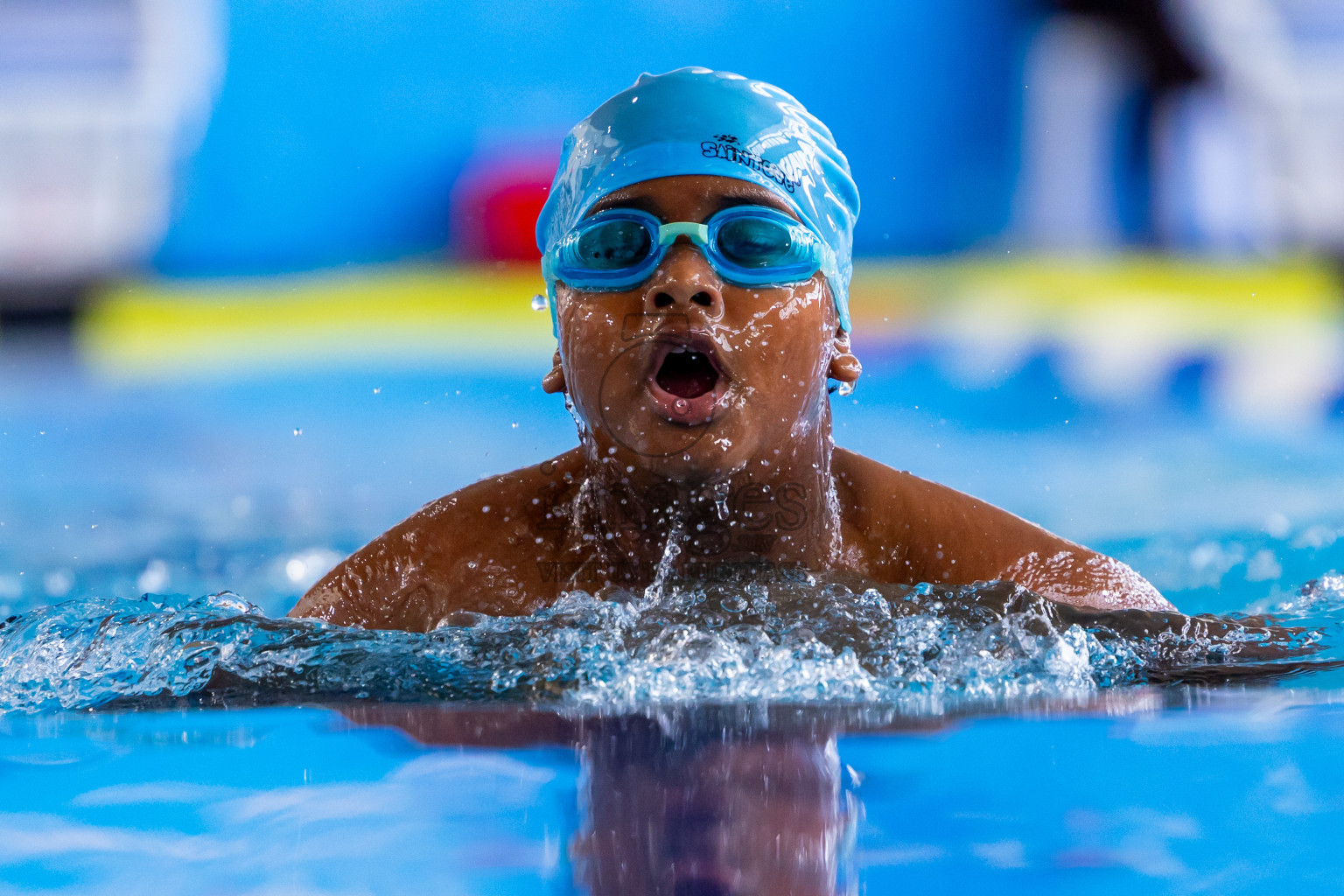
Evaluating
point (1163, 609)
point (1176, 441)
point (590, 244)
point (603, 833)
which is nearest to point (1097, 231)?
point (1176, 441)

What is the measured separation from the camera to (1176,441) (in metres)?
4.95

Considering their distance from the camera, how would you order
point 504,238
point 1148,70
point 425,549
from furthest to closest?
point 504,238 < point 1148,70 < point 425,549

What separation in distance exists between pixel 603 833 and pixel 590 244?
1.16 meters

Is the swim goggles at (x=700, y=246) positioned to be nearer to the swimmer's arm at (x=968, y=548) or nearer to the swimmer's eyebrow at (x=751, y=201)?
the swimmer's eyebrow at (x=751, y=201)

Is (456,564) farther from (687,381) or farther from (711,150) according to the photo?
(711,150)

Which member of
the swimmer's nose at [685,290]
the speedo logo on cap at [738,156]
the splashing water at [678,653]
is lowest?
the splashing water at [678,653]

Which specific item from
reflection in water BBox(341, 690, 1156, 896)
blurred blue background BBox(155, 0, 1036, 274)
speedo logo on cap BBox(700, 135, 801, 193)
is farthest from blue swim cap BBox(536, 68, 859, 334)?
blurred blue background BBox(155, 0, 1036, 274)

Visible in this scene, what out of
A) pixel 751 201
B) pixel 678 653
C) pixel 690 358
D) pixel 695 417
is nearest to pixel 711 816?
pixel 678 653

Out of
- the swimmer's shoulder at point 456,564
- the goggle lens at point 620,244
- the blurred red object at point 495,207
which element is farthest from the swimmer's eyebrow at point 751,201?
the blurred red object at point 495,207

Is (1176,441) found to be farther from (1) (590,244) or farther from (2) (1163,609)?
(1) (590,244)

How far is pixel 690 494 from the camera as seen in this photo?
6.41 feet

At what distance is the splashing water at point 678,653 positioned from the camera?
1.42m

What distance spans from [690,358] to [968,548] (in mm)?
632

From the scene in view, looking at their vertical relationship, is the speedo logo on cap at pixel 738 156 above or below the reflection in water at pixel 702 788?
above
